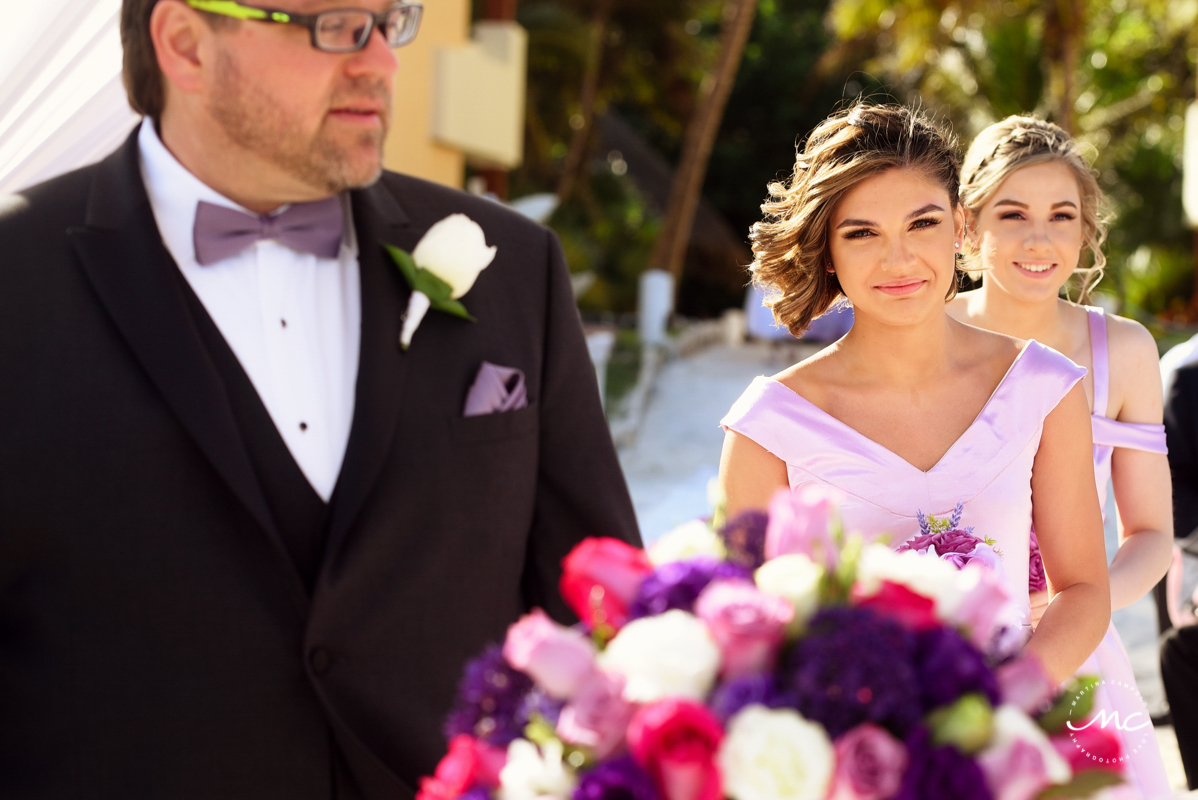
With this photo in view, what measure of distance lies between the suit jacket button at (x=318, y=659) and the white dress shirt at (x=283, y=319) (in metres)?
0.27

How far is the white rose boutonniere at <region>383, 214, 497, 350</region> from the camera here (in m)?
2.04

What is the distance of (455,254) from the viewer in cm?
209

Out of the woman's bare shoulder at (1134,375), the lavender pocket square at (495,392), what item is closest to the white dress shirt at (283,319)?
the lavender pocket square at (495,392)

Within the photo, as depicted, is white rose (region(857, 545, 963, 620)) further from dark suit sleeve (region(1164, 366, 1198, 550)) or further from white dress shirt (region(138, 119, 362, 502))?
dark suit sleeve (region(1164, 366, 1198, 550))

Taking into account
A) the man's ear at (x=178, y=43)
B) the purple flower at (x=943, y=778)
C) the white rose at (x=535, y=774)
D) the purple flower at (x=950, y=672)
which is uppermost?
the man's ear at (x=178, y=43)

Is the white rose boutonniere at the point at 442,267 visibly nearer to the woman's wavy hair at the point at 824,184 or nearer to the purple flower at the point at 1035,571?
the woman's wavy hair at the point at 824,184

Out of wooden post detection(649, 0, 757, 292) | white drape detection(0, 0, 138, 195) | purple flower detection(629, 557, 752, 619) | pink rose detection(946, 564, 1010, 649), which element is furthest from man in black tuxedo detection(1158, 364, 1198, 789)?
wooden post detection(649, 0, 757, 292)

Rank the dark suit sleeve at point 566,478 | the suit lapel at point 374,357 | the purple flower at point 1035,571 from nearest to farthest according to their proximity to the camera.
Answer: the suit lapel at point 374,357
the dark suit sleeve at point 566,478
the purple flower at point 1035,571

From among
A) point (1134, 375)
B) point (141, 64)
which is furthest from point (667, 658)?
point (1134, 375)

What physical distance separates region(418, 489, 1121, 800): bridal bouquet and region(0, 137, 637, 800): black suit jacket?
788 mm

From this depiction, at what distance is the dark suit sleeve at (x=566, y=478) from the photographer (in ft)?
7.07

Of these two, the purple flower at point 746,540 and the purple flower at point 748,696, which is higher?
the purple flower at point 746,540

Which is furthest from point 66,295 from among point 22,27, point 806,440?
point 806,440

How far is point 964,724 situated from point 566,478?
4.07 feet
